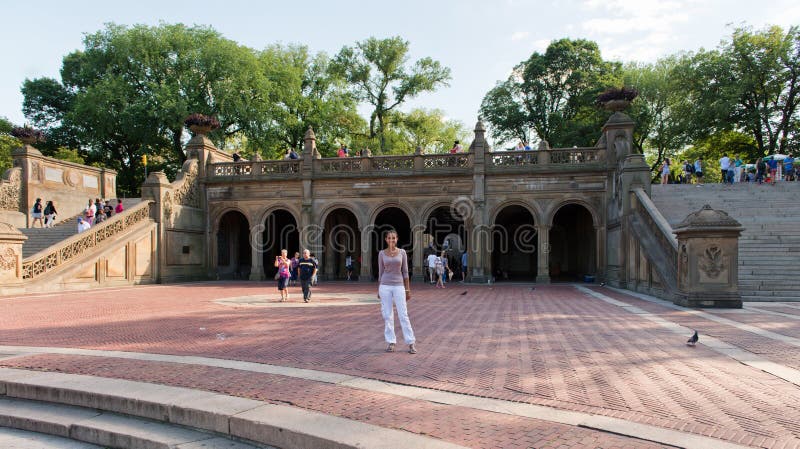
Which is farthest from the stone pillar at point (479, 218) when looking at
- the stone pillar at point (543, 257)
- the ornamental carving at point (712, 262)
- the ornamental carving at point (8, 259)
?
the ornamental carving at point (8, 259)

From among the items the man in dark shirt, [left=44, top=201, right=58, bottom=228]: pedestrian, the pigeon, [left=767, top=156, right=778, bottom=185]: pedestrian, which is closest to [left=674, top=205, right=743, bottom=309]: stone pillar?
the pigeon

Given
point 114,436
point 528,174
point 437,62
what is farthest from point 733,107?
point 114,436

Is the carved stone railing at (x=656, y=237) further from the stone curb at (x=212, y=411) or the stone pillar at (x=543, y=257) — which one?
the stone curb at (x=212, y=411)

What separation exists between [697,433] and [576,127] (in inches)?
1565

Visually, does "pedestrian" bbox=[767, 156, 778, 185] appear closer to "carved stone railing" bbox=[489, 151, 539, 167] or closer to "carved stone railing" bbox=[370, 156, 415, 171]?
"carved stone railing" bbox=[489, 151, 539, 167]

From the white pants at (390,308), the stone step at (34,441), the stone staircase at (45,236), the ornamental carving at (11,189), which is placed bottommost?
the stone step at (34,441)

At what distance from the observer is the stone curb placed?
145 inches

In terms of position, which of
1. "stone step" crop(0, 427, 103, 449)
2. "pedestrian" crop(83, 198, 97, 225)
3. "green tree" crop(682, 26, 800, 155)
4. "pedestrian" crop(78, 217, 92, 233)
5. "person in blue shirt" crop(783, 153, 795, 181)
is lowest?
"stone step" crop(0, 427, 103, 449)

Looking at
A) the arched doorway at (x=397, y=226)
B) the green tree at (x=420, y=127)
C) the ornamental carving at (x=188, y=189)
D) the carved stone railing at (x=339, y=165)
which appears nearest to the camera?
the ornamental carving at (x=188, y=189)

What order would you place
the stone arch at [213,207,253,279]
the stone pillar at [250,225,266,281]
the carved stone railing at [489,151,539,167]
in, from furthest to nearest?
1. the stone arch at [213,207,253,279]
2. the stone pillar at [250,225,266,281]
3. the carved stone railing at [489,151,539,167]

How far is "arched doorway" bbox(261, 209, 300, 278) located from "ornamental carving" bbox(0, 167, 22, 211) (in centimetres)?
1224

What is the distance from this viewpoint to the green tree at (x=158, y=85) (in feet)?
119

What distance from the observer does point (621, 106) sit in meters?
21.9

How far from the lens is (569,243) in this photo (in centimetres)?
3039
